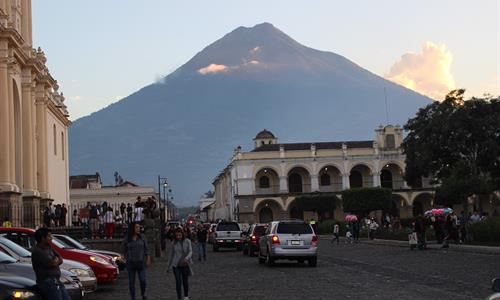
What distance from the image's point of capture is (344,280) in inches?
840

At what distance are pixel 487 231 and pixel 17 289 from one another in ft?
101

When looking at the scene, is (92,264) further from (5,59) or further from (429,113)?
(429,113)

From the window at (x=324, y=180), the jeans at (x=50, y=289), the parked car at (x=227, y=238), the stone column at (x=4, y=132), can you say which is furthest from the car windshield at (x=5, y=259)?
the window at (x=324, y=180)

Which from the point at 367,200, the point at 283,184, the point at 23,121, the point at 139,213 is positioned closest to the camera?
the point at 139,213

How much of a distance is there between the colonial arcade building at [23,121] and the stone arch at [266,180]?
43.4 meters

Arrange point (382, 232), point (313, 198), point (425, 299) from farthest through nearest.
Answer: point (313, 198)
point (382, 232)
point (425, 299)

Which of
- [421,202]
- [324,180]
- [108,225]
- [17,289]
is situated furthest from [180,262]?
[421,202]

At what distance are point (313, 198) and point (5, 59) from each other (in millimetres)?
57477

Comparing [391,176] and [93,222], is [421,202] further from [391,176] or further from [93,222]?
[93,222]

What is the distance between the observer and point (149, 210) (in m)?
37.0

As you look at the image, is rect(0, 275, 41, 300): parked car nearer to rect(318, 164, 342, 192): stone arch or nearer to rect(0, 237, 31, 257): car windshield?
rect(0, 237, 31, 257): car windshield

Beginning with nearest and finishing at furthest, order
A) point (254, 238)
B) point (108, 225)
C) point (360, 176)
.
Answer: point (108, 225), point (254, 238), point (360, 176)

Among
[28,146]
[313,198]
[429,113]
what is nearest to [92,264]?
[28,146]

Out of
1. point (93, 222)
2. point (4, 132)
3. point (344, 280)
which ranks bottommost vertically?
point (344, 280)
